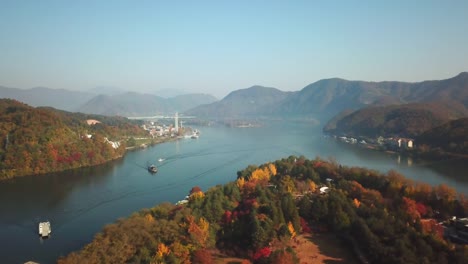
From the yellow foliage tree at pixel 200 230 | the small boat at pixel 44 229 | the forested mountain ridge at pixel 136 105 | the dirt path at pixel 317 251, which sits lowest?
the small boat at pixel 44 229

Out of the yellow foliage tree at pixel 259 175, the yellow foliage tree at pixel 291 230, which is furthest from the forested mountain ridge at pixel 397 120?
the yellow foliage tree at pixel 291 230

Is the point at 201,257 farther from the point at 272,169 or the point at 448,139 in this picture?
the point at 448,139

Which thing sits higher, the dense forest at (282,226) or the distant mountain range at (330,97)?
the distant mountain range at (330,97)

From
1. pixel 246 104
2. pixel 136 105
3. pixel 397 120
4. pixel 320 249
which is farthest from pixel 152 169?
pixel 246 104

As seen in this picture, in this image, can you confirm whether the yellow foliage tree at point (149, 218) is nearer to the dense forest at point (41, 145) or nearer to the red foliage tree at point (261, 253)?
the red foliage tree at point (261, 253)

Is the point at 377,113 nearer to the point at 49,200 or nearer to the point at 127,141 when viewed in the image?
the point at 127,141

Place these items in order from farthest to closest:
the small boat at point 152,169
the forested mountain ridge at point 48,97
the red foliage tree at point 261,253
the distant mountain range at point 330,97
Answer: the forested mountain ridge at point 48,97 < the distant mountain range at point 330,97 < the small boat at point 152,169 < the red foliage tree at point 261,253

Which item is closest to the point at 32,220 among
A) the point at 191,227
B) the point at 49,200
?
the point at 49,200
